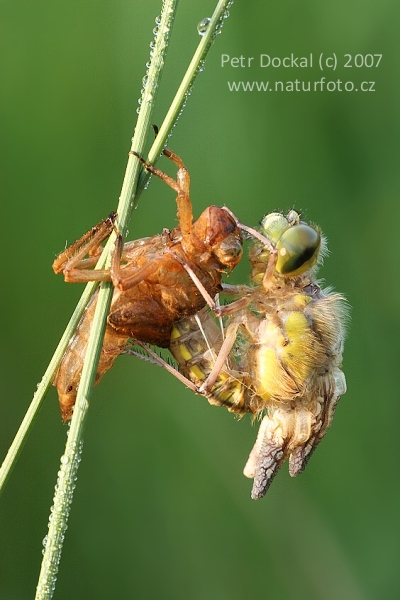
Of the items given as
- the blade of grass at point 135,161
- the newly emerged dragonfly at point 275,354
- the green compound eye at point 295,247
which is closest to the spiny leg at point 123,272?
the blade of grass at point 135,161

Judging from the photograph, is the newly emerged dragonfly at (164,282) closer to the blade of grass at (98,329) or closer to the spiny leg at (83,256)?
the spiny leg at (83,256)

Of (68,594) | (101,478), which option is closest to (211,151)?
(101,478)

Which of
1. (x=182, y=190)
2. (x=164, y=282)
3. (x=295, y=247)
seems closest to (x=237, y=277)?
(x=295, y=247)

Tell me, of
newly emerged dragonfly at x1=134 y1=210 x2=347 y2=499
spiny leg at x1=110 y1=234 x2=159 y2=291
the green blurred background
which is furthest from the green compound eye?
the green blurred background

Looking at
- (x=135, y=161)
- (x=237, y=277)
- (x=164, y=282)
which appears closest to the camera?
(x=135, y=161)

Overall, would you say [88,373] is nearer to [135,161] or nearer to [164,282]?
[135,161]

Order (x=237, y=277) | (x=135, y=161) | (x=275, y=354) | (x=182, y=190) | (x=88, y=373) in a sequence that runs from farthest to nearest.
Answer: (x=237, y=277)
(x=275, y=354)
(x=182, y=190)
(x=135, y=161)
(x=88, y=373)

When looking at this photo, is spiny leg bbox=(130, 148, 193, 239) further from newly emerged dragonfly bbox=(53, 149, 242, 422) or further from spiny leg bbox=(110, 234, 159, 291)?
spiny leg bbox=(110, 234, 159, 291)
